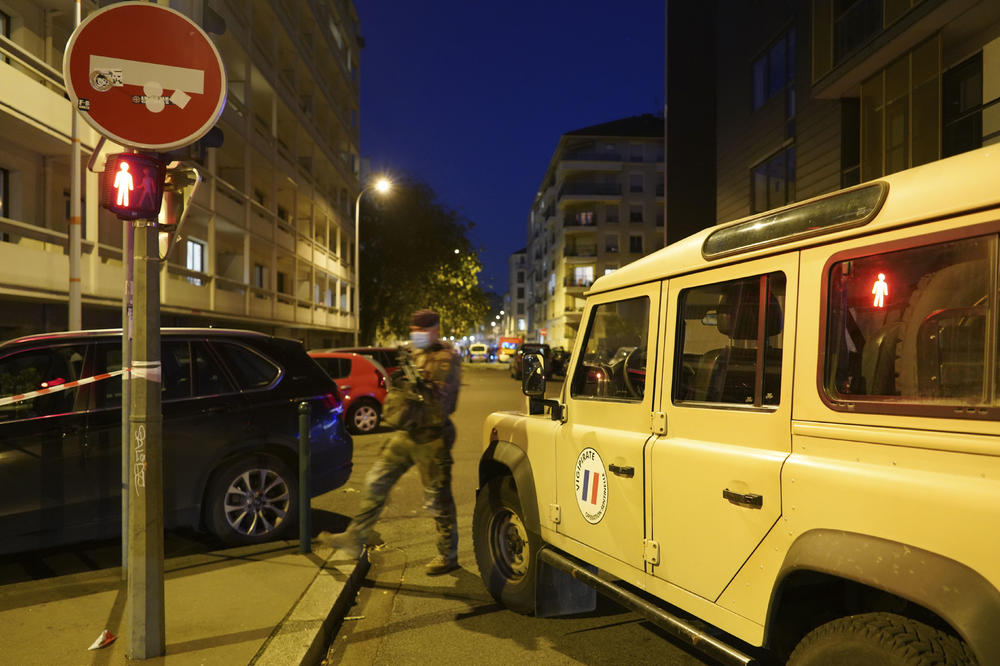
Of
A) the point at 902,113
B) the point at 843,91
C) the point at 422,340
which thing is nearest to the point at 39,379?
the point at 422,340

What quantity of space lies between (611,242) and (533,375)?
5764 centimetres

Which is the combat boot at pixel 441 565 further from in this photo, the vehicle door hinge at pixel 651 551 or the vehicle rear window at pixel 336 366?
the vehicle rear window at pixel 336 366

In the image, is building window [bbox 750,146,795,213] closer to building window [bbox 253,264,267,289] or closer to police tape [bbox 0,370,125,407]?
police tape [bbox 0,370,125,407]

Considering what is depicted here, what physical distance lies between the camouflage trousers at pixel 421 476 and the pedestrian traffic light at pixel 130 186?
95.3 inches

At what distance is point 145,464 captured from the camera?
328 centimetres

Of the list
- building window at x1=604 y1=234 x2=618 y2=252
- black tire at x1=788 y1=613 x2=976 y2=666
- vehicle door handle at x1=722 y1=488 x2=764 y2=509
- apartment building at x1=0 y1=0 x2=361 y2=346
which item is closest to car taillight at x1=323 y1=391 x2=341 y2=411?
apartment building at x1=0 y1=0 x2=361 y2=346

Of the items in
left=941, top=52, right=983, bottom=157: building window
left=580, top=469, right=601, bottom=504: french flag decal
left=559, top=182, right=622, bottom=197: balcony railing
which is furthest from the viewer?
left=559, top=182, right=622, bottom=197: balcony railing

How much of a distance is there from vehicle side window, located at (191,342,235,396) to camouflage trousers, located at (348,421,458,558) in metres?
1.62

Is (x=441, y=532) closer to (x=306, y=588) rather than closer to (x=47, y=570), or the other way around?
(x=306, y=588)

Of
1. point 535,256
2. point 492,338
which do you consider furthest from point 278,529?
point 492,338

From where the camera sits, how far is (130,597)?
10.8 feet

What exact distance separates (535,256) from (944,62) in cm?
7641

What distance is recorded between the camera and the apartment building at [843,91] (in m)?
10.3

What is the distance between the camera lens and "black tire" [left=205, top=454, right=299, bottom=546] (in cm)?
536
